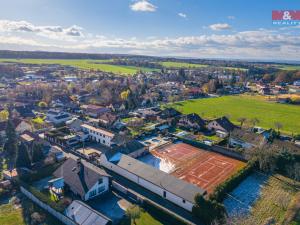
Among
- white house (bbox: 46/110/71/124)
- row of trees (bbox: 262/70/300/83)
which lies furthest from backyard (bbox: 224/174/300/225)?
row of trees (bbox: 262/70/300/83)

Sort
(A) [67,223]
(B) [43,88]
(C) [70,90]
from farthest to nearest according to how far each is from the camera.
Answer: (C) [70,90], (B) [43,88], (A) [67,223]

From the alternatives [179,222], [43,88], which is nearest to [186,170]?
[179,222]

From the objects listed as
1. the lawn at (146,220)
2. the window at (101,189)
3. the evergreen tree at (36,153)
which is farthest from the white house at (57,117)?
the lawn at (146,220)

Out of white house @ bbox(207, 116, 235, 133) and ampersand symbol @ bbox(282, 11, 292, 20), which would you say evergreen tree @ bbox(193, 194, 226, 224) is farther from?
ampersand symbol @ bbox(282, 11, 292, 20)

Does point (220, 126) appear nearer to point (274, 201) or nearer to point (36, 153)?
point (274, 201)

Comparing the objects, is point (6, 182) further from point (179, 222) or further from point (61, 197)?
point (179, 222)

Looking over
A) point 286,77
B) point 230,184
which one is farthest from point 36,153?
point 286,77
